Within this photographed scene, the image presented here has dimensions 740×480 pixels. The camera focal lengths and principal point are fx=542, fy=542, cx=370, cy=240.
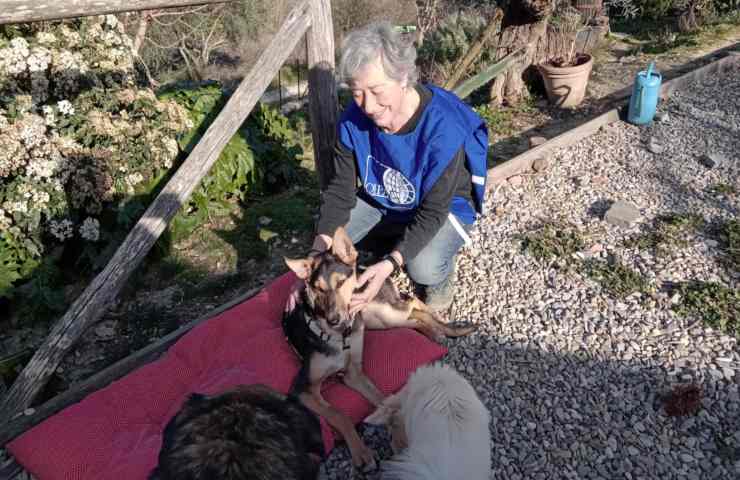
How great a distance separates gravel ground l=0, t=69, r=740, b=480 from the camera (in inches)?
117

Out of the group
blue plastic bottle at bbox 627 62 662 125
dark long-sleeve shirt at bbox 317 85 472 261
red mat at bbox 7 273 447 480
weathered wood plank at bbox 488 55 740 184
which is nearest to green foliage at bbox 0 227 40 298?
red mat at bbox 7 273 447 480

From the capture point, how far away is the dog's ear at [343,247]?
2.78 meters

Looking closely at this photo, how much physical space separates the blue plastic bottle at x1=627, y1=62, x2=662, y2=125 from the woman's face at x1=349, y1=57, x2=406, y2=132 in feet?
13.4

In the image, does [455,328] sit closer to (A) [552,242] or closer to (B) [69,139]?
(A) [552,242]

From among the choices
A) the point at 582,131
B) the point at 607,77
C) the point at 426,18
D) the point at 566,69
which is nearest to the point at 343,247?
the point at 582,131

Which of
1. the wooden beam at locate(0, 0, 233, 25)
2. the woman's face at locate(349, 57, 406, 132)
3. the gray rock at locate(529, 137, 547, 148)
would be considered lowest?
the gray rock at locate(529, 137, 547, 148)

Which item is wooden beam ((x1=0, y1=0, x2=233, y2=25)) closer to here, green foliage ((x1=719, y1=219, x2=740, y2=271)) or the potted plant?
green foliage ((x1=719, y1=219, x2=740, y2=271))

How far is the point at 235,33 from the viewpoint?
1106 centimetres

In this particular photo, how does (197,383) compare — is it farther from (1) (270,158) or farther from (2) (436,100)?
(1) (270,158)

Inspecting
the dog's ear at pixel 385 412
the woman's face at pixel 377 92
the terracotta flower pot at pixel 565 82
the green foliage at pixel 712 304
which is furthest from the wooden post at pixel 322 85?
the terracotta flower pot at pixel 565 82

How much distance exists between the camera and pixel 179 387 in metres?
3.23

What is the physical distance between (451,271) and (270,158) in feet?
8.06

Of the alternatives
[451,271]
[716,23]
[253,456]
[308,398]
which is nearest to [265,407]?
[253,456]

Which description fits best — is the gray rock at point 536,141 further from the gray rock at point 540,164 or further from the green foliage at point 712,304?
the green foliage at point 712,304
